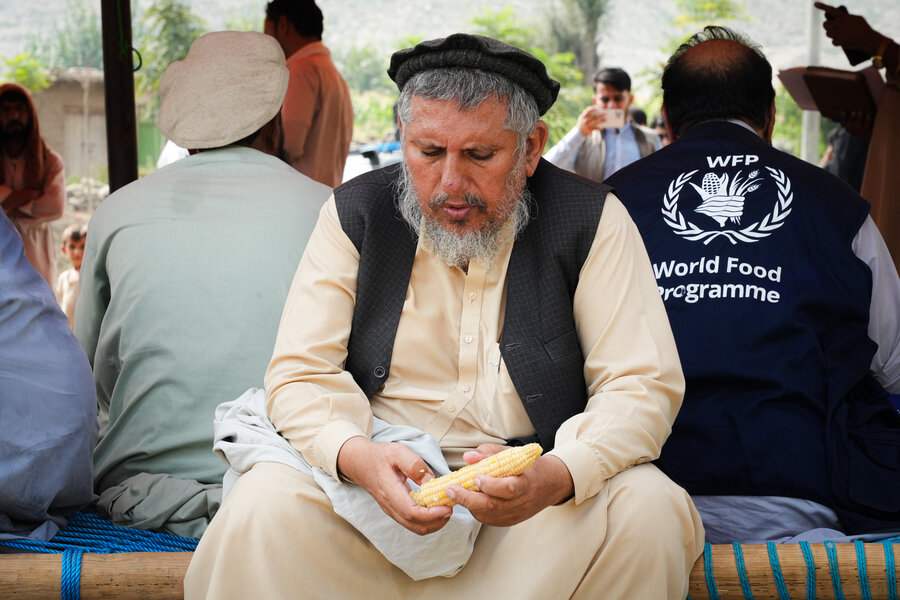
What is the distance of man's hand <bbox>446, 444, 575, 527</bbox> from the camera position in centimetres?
189

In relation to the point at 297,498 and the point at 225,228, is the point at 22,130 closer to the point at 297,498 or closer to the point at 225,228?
the point at 225,228

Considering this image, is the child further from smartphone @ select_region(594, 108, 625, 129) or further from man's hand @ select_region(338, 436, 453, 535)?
man's hand @ select_region(338, 436, 453, 535)

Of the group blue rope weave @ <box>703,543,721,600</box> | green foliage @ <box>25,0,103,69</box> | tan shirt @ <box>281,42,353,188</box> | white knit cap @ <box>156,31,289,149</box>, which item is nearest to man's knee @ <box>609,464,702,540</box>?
blue rope weave @ <box>703,543,721,600</box>

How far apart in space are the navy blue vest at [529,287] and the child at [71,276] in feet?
19.4

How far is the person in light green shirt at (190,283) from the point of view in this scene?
2.91m

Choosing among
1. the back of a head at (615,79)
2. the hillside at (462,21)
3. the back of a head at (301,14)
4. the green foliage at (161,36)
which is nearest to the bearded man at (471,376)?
the back of a head at (301,14)

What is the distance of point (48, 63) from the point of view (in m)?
13.3

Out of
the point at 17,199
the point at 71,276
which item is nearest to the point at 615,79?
the point at 17,199

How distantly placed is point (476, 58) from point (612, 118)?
447 cm

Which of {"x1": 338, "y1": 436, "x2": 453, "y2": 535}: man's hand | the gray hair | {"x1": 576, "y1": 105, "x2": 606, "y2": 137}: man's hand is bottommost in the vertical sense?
{"x1": 338, "y1": 436, "x2": 453, "y2": 535}: man's hand

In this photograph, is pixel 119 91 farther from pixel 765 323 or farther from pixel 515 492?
pixel 515 492

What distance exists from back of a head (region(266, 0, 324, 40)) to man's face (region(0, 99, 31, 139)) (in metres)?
2.04

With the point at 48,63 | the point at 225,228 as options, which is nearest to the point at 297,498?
the point at 225,228

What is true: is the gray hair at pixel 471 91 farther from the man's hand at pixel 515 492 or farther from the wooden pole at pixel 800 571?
the wooden pole at pixel 800 571
